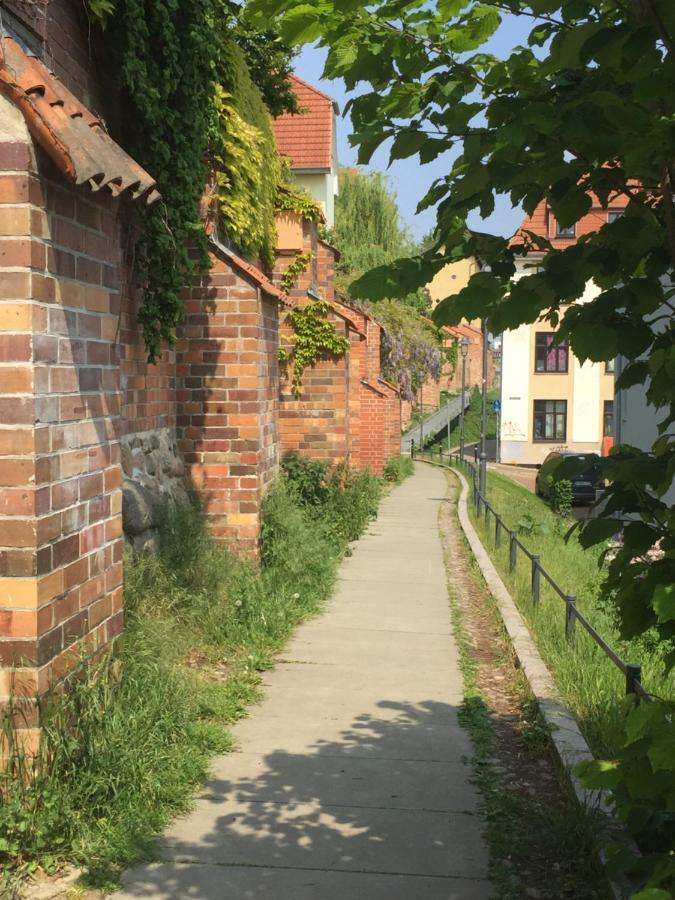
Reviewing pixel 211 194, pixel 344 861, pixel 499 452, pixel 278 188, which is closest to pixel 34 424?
pixel 344 861

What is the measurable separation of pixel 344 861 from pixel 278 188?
10.6 m

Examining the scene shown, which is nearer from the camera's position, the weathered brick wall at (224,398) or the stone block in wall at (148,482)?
the stone block in wall at (148,482)

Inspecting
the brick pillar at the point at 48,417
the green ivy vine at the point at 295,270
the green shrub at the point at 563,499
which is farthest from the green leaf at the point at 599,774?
the green shrub at the point at 563,499

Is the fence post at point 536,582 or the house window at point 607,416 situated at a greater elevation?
the house window at point 607,416

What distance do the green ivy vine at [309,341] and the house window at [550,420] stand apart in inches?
1216

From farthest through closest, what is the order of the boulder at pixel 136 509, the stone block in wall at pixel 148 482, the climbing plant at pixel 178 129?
the stone block in wall at pixel 148 482 < the boulder at pixel 136 509 < the climbing plant at pixel 178 129

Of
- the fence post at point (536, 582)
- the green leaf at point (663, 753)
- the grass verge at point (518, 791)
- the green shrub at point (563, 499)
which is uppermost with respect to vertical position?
the green leaf at point (663, 753)

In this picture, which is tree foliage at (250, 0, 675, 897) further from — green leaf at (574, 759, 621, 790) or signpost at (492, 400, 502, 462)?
signpost at (492, 400, 502, 462)

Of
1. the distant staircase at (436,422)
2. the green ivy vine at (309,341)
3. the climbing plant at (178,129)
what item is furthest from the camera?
the distant staircase at (436,422)

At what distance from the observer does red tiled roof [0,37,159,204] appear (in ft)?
12.6

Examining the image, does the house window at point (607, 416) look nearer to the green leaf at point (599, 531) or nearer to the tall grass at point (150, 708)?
the tall grass at point (150, 708)

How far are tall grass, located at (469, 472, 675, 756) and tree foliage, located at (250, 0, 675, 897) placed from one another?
36 centimetres

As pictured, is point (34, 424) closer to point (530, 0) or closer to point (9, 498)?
point (9, 498)

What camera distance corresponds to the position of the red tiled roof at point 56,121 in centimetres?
384
